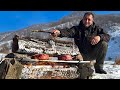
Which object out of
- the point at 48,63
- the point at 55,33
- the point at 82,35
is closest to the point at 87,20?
the point at 82,35

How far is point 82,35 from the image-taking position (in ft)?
30.8

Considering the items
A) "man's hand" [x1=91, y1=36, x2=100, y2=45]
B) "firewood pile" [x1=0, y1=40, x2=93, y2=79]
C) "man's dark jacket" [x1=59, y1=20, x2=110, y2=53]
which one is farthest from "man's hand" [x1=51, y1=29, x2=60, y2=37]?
"man's hand" [x1=91, y1=36, x2=100, y2=45]

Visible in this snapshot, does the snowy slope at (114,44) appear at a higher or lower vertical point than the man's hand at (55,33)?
lower

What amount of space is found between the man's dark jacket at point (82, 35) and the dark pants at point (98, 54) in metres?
0.07

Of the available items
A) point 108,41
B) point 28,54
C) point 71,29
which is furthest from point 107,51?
point 28,54

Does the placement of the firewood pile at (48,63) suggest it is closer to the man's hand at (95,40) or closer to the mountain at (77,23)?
the mountain at (77,23)

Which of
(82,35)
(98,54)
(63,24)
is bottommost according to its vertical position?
(98,54)

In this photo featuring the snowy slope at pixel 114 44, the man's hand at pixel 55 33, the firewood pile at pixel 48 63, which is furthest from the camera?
the man's hand at pixel 55 33

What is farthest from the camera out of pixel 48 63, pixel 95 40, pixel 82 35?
pixel 82 35

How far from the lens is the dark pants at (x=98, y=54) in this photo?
923cm

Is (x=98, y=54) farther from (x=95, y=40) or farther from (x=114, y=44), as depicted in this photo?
(x=114, y=44)

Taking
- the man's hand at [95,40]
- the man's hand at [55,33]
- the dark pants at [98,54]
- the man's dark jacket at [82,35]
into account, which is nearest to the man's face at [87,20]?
the man's dark jacket at [82,35]

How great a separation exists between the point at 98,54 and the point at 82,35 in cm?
50

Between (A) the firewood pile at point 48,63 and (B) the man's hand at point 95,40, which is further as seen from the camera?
(B) the man's hand at point 95,40
